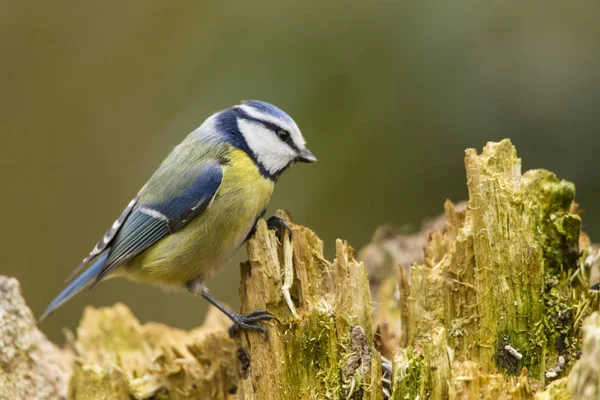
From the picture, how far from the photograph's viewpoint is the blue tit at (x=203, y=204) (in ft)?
7.11

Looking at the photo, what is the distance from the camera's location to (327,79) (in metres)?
3.15

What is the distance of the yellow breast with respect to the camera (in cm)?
215

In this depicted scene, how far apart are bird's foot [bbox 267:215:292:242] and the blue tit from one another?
A: 12 cm

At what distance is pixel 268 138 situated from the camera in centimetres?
229

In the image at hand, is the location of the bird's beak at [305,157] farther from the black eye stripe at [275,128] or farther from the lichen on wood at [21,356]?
the lichen on wood at [21,356]

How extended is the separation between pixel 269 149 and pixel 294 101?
2.96ft

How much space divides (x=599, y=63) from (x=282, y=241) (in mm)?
1775

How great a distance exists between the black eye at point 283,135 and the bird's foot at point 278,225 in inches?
13.9

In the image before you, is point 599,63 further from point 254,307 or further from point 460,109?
point 254,307

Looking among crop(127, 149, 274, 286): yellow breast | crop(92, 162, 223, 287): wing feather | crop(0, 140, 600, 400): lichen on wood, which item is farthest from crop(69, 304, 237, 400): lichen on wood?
crop(92, 162, 223, 287): wing feather

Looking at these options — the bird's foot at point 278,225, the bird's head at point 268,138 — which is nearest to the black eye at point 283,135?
the bird's head at point 268,138

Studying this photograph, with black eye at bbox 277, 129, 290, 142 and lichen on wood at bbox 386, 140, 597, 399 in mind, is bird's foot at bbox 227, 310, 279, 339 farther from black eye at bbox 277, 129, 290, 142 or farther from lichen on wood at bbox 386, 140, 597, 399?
black eye at bbox 277, 129, 290, 142

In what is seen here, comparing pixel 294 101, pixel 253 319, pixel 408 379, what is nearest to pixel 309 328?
pixel 253 319

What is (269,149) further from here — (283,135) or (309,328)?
(309,328)
